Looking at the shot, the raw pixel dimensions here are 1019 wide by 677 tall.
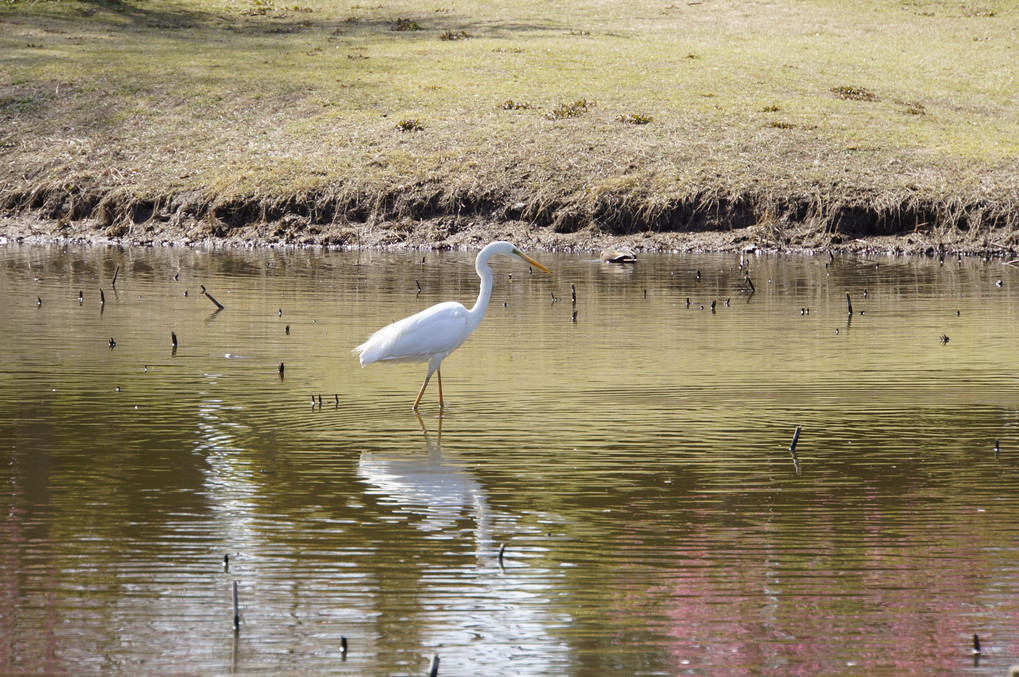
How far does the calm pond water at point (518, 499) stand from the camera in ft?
25.0

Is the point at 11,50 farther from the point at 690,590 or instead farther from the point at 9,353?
the point at 690,590

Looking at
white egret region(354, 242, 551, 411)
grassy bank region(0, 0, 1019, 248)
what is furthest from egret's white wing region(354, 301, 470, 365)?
grassy bank region(0, 0, 1019, 248)

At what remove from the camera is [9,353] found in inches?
700

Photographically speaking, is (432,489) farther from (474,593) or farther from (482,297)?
(482,297)

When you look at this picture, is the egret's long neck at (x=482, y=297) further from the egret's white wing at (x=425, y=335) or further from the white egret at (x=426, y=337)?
the egret's white wing at (x=425, y=335)

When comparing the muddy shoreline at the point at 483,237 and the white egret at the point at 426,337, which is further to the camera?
the muddy shoreline at the point at 483,237

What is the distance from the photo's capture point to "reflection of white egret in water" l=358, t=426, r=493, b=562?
9961 millimetres

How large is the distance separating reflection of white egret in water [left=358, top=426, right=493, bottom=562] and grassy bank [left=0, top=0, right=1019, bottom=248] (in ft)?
80.5

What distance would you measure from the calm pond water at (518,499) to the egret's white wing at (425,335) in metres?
0.60

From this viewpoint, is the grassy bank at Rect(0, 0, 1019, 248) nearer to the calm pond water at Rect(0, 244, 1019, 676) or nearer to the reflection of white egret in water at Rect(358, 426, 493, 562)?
the calm pond water at Rect(0, 244, 1019, 676)

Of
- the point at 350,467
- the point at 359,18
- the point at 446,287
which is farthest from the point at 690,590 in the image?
A: the point at 359,18

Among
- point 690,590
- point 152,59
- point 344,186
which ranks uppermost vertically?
point 152,59

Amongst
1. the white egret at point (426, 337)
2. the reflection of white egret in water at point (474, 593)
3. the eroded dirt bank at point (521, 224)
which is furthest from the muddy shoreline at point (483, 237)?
the reflection of white egret in water at point (474, 593)

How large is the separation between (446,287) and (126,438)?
14280 millimetres
